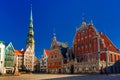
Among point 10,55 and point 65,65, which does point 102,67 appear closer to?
point 65,65

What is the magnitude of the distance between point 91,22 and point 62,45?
17457 mm

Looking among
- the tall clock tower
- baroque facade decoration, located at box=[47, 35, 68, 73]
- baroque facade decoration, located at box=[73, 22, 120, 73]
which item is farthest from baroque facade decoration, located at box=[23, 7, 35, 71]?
baroque facade decoration, located at box=[73, 22, 120, 73]

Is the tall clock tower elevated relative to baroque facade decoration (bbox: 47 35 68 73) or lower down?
elevated

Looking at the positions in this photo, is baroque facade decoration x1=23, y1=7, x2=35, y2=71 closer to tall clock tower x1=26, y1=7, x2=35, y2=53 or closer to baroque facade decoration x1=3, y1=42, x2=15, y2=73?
tall clock tower x1=26, y1=7, x2=35, y2=53

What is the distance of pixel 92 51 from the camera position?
60.9m

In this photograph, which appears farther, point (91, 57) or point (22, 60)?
point (22, 60)

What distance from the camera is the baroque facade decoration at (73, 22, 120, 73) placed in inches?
2220

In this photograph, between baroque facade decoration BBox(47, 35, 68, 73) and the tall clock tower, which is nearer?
baroque facade decoration BBox(47, 35, 68, 73)

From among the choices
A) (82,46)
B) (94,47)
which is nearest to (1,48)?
(82,46)

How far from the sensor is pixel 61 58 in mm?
69812

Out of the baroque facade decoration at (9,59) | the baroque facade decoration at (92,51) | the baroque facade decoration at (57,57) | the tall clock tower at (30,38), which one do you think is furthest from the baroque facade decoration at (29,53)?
the baroque facade decoration at (92,51)

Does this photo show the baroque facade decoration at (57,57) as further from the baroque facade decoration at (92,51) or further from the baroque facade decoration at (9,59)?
the baroque facade decoration at (9,59)

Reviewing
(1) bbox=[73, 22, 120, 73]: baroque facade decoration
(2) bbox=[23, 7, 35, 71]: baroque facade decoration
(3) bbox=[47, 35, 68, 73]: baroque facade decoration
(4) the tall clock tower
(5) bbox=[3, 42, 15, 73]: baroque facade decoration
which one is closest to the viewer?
(1) bbox=[73, 22, 120, 73]: baroque facade decoration

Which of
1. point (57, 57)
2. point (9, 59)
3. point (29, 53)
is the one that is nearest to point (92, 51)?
point (57, 57)
